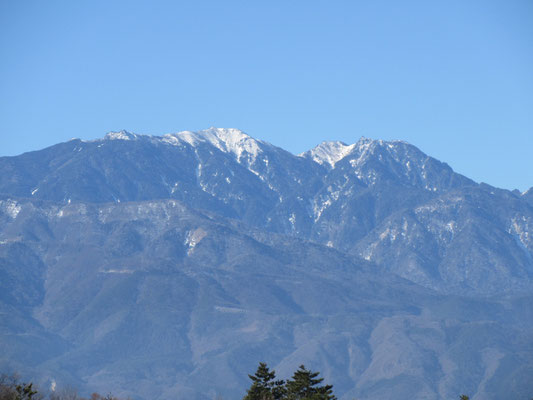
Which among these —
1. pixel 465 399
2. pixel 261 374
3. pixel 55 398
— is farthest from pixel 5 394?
pixel 465 399

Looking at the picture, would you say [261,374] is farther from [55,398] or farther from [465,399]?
[55,398]

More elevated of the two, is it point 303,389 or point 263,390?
point 303,389

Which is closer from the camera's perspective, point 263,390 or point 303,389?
point 263,390

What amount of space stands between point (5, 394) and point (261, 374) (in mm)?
25162

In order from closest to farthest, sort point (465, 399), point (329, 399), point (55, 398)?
point (329, 399) → point (465, 399) → point (55, 398)

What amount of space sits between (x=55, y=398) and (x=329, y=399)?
177 feet

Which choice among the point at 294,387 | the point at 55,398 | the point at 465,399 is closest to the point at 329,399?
the point at 294,387

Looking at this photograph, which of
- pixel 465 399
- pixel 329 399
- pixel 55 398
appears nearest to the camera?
pixel 329 399

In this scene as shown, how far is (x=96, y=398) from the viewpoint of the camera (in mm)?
146375

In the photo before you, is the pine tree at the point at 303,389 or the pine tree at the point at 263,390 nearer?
the pine tree at the point at 303,389

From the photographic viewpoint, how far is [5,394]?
333 ft

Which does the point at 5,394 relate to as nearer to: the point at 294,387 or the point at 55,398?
the point at 294,387

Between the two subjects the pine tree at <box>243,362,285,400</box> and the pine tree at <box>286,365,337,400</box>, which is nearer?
the pine tree at <box>286,365,337,400</box>

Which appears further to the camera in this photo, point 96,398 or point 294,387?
point 96,398
